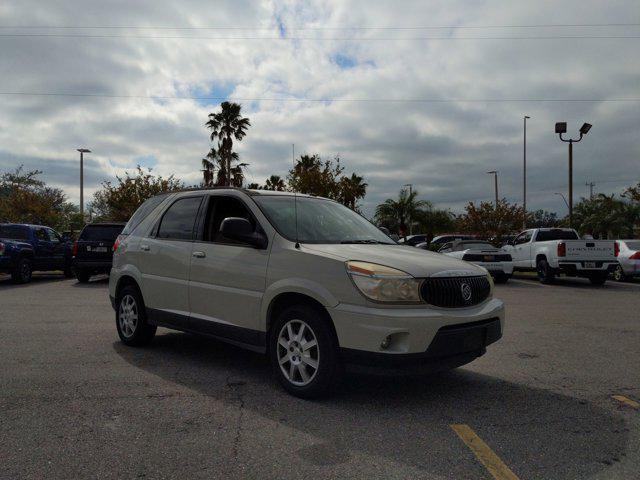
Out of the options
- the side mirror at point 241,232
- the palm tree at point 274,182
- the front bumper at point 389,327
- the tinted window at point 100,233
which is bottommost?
the front bumper at point 389,327

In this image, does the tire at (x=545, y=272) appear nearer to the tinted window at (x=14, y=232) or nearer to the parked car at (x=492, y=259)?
the parked car at (x=492, y=259)

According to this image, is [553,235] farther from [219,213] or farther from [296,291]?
Result: [296,291]

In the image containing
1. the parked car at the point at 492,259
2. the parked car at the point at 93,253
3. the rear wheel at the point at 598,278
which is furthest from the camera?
the parked car at the point at 492,259

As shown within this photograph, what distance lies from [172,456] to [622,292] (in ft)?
47.6

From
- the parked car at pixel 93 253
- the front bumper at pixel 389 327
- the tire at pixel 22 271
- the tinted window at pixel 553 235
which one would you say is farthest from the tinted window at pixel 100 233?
the tinted window at pixel 553 235

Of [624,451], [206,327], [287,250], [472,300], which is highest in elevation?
[287,250]

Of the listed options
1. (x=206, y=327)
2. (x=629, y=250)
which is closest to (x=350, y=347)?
(x=206, y=327)

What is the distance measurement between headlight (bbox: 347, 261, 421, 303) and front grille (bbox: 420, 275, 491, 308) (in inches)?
3.9

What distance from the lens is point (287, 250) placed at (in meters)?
4.68

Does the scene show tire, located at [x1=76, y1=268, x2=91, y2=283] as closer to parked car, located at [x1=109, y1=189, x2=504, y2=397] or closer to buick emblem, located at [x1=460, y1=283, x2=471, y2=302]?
parked car, located at [x1=109, y1=189, x2=504, y2=397]

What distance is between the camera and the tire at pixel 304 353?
429 centimetres

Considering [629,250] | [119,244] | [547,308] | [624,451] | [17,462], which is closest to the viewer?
[17,462]

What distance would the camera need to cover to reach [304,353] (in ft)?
14.7

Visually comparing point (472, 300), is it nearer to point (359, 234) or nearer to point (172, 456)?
point (359, 234)
